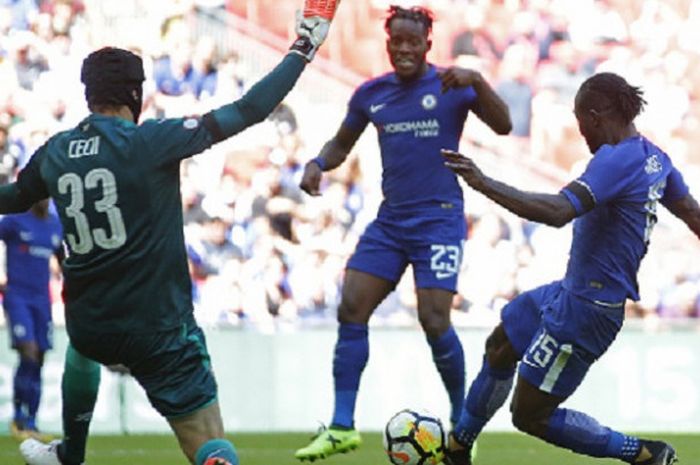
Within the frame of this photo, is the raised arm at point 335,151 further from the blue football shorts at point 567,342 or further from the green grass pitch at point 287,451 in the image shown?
the blue football shorts at point 567,342

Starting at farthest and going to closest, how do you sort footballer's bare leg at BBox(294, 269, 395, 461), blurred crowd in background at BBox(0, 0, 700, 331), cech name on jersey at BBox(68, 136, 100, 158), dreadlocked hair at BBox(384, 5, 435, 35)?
1. blurred crowd in background at BBox(0, 0, 700, 331)
2. dreadlocked hair at BBox(384, 5, 435, 35)
3. footballer's bare leg at BBox(294, 269, 395, 461)
4. cech name on jersey at BBox(68, 136, 100, 158)

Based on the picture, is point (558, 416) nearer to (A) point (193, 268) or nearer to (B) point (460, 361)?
(B) point (460, 361)

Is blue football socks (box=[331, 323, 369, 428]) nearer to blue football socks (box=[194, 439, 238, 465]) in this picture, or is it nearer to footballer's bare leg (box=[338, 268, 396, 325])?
footballer's bare leg (box=[338, 268, 396, 325])

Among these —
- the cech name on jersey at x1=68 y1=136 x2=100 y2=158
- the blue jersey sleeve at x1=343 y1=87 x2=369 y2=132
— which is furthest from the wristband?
the cech name on jersey at x1=68 y1=136 x2=100 y2=158

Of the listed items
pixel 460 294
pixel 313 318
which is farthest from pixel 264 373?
pixel 460 294

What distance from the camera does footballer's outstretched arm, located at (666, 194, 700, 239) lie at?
7.43 meters

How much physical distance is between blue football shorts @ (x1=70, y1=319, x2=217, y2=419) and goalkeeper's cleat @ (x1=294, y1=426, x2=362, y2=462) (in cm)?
309

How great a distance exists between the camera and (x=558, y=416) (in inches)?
287

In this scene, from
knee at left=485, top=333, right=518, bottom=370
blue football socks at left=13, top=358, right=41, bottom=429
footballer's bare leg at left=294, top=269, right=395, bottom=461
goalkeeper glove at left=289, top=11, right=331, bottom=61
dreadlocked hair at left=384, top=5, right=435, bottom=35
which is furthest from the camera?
blue football socks at left=13, top=358, right=41, bottom=429

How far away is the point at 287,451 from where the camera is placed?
10.5m

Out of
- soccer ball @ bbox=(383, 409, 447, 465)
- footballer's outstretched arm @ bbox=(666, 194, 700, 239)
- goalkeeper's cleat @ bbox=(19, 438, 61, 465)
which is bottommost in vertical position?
soccer ball @ bbox=(383, 409, 447, 465)

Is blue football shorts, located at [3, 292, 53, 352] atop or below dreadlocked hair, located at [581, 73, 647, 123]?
below

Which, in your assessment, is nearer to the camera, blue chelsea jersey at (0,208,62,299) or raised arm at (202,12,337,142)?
raised arm at (202,12,337,142)

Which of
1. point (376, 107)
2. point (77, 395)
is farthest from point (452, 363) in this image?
point (77, 395)
